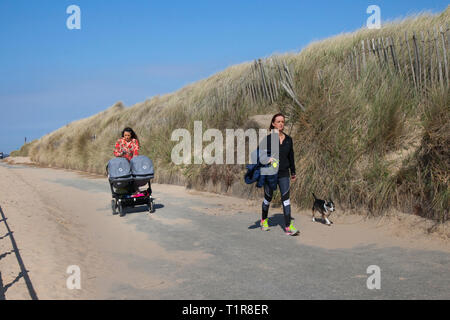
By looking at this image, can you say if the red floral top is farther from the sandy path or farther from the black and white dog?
the black and white dog

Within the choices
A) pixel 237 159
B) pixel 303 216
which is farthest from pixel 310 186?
pixel 237 159

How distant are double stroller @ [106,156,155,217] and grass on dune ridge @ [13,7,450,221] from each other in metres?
2.99

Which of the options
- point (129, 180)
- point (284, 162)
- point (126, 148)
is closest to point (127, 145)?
point (126, 148)

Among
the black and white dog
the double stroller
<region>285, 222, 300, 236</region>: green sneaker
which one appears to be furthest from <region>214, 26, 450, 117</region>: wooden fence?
A: the double stroller

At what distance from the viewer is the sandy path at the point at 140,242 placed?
4.30 metres

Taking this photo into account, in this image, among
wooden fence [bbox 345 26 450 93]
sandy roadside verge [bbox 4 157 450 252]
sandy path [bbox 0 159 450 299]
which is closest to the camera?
sandy path [bbox 0 159 450 299]

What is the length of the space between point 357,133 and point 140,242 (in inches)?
196

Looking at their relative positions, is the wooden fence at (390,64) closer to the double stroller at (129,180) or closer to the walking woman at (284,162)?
the walking woman at (284,162)

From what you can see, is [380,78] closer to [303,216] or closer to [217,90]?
[303,216]

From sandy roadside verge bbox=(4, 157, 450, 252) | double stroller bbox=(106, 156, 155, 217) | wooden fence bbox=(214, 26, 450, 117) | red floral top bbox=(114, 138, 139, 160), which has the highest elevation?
wooden fence bbox=(214, 26, 450, 117)

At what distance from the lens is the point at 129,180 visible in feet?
28.9

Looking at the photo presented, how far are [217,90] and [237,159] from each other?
4.87 meters

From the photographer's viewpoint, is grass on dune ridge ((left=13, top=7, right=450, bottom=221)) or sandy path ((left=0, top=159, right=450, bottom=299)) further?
grass on dune ridge ((left=13, top=7, right=450, bottom=221))

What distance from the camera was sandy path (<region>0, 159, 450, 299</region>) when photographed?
430 cm
